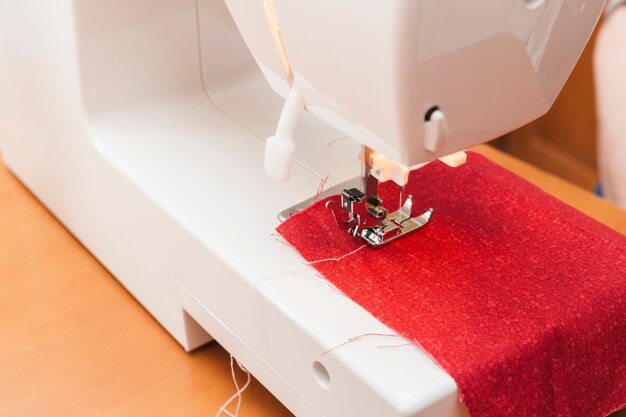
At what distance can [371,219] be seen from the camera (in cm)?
82

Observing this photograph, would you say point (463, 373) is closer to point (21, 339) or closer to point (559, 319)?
point (559, 319)

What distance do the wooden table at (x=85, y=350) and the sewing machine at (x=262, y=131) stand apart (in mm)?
29

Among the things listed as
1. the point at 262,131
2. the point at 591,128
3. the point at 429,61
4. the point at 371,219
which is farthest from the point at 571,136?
the point at 429,61

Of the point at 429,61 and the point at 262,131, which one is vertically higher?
the point at 429,61

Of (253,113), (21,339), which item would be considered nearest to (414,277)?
(253,113)

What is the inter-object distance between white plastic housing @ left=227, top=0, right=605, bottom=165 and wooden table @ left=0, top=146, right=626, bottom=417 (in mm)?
343

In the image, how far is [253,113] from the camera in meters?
1.05

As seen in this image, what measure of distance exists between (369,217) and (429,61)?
238mm

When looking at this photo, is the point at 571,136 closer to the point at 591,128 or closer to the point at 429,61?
the point at 591,128

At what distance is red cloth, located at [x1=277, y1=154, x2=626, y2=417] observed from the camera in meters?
0.71

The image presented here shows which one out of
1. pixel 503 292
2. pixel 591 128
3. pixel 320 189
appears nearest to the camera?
pixel 503 292

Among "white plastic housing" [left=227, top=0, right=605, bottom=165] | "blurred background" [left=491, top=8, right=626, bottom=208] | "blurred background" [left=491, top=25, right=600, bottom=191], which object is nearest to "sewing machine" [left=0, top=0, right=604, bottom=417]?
"white plastic housing" [left=227, top=0, right=605, bottom=165]

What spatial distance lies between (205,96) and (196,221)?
0.87 feet

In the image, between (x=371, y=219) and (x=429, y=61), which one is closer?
(x=429, y=61)
